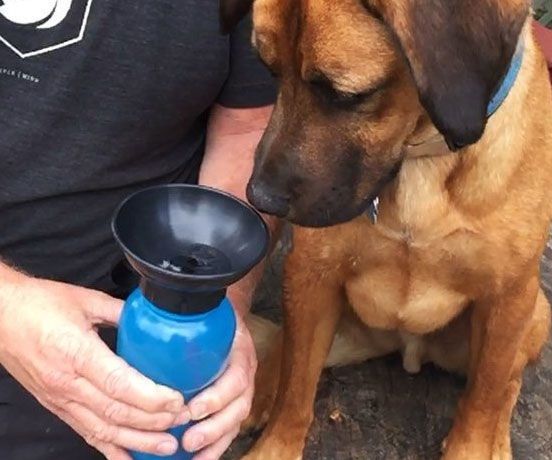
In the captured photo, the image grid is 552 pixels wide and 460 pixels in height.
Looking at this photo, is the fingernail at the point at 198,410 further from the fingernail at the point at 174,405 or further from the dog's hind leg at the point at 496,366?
the dog's hind leg at the point at 496,366

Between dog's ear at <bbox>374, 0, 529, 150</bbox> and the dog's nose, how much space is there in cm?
28

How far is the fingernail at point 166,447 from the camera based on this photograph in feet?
5.29

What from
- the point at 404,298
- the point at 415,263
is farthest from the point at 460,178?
the point at 404,298

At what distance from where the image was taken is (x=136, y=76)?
1.85 metres

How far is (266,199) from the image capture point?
1.77 m

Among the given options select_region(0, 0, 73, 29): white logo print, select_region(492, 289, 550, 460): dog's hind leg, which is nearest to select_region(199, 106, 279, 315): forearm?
select_region(0, 0, 73, 29): white logo print

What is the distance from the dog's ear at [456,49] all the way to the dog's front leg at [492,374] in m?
0.56

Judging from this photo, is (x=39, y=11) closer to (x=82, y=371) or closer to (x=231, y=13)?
(x=231, y=13)

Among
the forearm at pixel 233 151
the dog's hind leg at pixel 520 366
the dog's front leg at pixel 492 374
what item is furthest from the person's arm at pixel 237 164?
the dog's hind leg at pixel 520 366

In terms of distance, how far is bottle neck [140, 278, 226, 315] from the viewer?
1479mm

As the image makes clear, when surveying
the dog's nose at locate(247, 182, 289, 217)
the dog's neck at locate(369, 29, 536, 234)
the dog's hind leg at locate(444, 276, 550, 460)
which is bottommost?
the dog's hind leg at locate(444, 276, 550, 460)

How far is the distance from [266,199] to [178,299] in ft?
1.08

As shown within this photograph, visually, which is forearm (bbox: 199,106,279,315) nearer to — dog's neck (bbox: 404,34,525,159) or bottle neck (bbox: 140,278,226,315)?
dog's neck (bbox: 404,34,525,159)

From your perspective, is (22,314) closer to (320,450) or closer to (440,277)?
(440,277)
